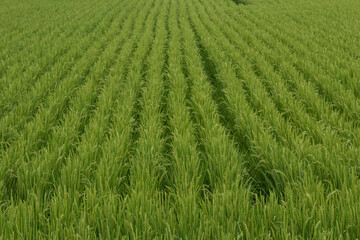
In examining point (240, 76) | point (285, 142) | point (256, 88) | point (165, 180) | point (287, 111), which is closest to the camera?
point (165, 180)

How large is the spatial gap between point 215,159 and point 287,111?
146 cm

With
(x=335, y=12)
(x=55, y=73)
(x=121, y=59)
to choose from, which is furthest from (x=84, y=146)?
(x=335, y=12)

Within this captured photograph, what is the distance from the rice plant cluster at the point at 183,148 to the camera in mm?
1489

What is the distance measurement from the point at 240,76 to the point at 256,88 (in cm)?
95

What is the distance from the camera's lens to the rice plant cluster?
4.89 feet

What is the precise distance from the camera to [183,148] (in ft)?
7.71

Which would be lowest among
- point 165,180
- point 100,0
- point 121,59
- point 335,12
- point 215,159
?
point 165,180

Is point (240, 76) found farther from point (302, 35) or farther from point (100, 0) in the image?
point (100, 0)

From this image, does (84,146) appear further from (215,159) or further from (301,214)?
(301,214)

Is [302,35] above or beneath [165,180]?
above

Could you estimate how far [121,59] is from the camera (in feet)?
19.0

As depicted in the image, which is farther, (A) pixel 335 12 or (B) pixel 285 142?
(A) pixel 335 12

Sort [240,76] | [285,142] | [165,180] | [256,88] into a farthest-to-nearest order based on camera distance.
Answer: [240,76] < [256,88] < [285,142] < [165,180]

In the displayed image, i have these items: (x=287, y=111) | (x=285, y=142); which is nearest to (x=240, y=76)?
(x=287, y=111)
